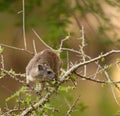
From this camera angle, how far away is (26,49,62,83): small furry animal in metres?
4.77

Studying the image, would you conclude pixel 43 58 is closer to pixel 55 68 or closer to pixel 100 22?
pixel 55 68

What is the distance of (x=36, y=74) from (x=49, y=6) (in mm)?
6397

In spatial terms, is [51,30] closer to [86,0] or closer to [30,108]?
[86,0]

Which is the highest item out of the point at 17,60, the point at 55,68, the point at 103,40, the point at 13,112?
the point at 55,68

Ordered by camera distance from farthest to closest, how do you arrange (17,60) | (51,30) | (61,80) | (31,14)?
(17,60), (31,14), (51,30), (61,80)

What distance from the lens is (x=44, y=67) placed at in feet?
15.8

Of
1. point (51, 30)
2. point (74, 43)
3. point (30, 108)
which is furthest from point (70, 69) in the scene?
point (74, 43)

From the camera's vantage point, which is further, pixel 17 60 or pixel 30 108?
pixel 17 60

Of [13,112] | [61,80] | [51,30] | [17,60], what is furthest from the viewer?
[17,60]

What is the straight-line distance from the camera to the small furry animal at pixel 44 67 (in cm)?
477

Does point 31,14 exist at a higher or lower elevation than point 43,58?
lower

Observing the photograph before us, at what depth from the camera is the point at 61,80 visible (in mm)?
4770

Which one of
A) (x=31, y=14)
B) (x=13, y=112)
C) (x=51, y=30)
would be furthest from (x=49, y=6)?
(x=13, y=112)

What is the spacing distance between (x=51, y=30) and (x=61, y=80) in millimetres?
5318
